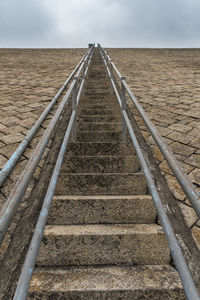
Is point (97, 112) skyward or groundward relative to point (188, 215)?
skyward

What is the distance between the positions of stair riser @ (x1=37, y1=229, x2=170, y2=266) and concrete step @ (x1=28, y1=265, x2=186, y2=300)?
0.08 metres

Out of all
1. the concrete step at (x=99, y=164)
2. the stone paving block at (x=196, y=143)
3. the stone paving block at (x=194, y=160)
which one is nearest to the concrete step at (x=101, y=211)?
the concrete step at (x=99, y=164)

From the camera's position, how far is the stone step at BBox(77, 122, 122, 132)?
10.2 ft

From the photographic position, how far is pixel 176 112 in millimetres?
3949

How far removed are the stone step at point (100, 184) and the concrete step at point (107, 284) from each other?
690mm

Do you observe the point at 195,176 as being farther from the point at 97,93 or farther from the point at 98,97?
the point at 97,93

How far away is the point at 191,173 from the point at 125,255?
1.25 m

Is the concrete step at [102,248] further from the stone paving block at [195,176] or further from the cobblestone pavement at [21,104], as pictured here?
the stone paving block at [195,176]

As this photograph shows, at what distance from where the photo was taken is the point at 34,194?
192cm

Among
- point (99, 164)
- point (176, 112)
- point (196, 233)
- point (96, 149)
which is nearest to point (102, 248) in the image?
point (196, 233)

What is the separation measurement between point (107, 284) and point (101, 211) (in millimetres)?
537

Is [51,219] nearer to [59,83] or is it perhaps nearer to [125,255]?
[125,255]

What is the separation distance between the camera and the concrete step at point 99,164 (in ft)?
7.06

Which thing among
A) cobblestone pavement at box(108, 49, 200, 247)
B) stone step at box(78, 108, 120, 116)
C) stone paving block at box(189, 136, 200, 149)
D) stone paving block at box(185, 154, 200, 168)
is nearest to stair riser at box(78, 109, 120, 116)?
stone step at box(78, 108, 120, 116)
